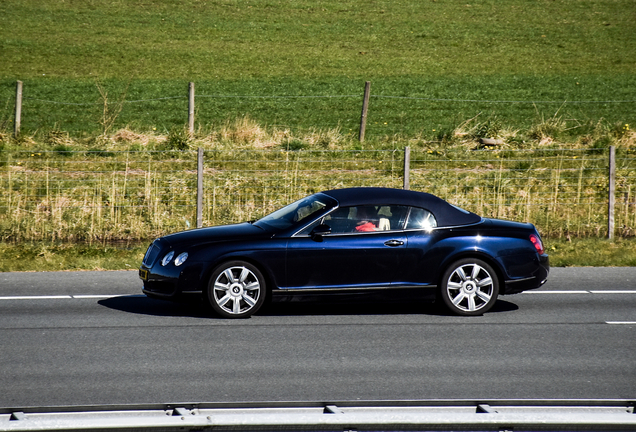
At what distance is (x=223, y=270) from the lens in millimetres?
9141

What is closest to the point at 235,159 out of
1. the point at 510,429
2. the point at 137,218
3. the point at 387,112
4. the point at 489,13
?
the point at 137,218

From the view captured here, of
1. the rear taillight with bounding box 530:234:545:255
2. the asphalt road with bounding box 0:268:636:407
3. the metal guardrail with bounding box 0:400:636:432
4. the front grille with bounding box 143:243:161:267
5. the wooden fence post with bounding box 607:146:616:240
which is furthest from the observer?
the wooden fence post with bounding box 607:146:616:240

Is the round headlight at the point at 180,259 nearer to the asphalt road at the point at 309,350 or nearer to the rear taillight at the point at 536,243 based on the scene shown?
the asphalt road at the point at 309,350

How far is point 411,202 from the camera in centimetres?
973

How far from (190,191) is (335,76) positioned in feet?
76.5

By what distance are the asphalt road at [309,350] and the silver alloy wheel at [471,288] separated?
17 centimetres

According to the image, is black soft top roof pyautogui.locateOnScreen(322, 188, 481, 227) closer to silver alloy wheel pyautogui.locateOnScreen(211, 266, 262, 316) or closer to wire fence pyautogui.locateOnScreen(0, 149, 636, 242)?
silver alloy wheel pyautogui.locateOnScreen(211, 266, 262, 316)

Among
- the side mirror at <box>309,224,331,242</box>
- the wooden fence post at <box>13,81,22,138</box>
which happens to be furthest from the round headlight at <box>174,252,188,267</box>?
the wooden fence post at <box>13,81,22,138</box>

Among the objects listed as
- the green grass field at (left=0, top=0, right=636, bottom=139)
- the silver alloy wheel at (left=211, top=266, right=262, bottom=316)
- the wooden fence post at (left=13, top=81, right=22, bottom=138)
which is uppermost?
the green grass field at (left=0, top=0, right=636, bottom=139)

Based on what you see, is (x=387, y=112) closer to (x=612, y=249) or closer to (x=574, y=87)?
(x=574, y=87)

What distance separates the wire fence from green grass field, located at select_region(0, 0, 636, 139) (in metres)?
3.58

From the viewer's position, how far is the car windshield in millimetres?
9570

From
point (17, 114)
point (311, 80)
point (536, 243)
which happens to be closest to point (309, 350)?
point (536, 243)

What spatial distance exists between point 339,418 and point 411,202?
4.78 m
